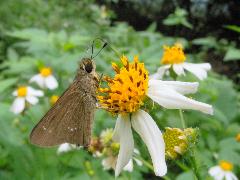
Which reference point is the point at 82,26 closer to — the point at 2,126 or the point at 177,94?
the point at 2,126

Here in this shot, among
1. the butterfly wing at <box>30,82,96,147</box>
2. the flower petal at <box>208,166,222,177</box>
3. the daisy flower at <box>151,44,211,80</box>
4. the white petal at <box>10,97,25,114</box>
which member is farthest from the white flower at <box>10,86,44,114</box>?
the butterfly wing at <box>30,82,96,147</box>

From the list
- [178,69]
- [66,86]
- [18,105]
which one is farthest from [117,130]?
[66,86]

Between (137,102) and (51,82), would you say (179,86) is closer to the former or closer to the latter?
(137,102)

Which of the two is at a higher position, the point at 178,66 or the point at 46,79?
the point at 178,66

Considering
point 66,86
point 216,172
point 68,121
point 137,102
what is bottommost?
point 216,172

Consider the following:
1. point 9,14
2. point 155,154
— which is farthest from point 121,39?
point 155,154

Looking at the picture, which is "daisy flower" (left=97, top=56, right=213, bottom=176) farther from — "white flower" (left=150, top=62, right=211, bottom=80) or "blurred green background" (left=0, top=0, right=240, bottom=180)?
"white flower" (left=150, top=62, right=211, bottom=80)
